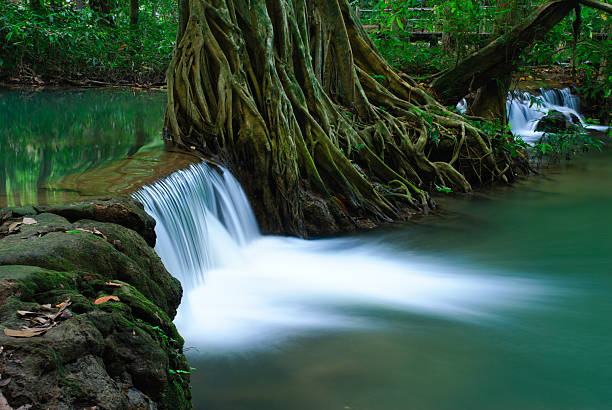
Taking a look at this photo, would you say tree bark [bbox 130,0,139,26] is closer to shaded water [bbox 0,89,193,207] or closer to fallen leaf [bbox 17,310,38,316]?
shaded water [bbox 0,89,193,207]

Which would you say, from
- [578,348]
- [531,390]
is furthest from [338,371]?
[578,348]

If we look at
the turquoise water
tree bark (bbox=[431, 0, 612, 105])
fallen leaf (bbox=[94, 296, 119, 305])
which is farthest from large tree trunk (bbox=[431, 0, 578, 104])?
fallen leaf (bbox=[94, 296, 119, 305])

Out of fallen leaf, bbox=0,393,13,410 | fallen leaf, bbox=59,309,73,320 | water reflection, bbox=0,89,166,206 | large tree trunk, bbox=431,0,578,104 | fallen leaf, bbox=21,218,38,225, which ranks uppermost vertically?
large tree trunk, bbox=431,0,578,104

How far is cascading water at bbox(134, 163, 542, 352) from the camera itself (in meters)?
5.06

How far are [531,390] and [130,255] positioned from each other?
2.64 metres

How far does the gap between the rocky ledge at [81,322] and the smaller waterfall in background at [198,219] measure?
1.82 meters

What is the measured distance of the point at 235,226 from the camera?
693 centimetres

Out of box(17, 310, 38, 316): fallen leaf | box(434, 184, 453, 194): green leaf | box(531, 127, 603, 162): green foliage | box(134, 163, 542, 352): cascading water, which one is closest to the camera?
box(17, 310, 38, 316): fallen leaf

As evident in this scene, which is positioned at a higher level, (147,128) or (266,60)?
(266,60)

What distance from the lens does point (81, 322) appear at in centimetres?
228

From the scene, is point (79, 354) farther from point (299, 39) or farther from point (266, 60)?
point (299, 39)

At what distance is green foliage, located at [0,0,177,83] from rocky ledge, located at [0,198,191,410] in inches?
467

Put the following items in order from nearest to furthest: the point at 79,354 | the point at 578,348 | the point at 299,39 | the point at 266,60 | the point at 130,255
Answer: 1. the point at 79,354
2. the point at 130,255
3. the point at 578,348
4. the point at 266,60
5. the point at 299,39

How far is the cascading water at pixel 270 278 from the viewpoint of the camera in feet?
16.6
